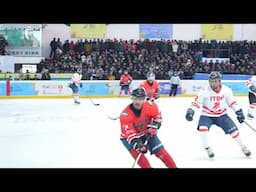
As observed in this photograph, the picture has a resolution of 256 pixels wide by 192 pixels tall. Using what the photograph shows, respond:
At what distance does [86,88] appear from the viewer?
12.3m

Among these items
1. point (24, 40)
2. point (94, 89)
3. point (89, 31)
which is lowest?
point (94, 89)

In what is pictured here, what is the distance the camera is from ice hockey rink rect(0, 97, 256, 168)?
199 inches

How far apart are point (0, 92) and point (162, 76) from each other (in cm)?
491

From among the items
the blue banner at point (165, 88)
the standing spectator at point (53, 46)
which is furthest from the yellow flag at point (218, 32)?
the standing spectator at point (53, 46)

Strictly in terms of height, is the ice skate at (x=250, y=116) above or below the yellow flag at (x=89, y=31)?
below

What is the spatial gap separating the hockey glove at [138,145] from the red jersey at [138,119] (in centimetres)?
6

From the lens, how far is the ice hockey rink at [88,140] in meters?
5.05

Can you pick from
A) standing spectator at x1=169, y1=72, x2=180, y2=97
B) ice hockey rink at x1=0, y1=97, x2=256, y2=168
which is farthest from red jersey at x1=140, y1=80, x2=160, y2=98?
standing spectator at x1=169, y1=72, x2=180, y2=97

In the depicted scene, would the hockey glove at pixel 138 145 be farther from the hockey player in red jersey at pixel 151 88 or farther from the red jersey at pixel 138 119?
the hockey player in red jersey at pixel 151 88

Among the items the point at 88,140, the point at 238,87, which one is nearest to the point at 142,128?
the point at 88,140

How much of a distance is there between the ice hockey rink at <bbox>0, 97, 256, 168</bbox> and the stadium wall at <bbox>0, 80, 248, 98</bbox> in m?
1.88

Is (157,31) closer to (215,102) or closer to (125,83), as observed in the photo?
(125,83)

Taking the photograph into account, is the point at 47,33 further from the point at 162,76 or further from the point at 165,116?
the point at 165,116

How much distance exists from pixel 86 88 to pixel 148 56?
359 cm
